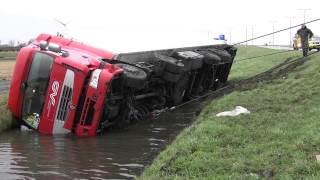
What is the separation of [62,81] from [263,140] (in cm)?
488

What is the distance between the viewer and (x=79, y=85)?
1066 cm

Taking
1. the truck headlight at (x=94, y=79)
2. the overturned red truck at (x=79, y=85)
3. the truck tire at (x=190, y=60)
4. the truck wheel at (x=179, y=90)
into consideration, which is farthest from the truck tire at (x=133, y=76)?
the truck tire at (x=190, y=60)

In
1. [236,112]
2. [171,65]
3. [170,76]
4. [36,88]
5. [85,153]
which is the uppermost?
[171,65]

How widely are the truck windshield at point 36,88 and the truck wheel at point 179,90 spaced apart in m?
3.83

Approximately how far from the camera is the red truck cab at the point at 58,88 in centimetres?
1065

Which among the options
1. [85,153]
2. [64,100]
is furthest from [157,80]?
[85,153]

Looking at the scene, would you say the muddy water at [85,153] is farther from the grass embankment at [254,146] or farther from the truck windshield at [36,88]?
the grass embankment at [254,146]

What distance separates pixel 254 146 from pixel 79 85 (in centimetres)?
466

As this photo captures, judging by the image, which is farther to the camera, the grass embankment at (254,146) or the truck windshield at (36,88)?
the truck windshield at (36,88)

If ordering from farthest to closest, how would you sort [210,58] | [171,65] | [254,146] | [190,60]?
[210,58]
[190,60]
[171,65]
[254,146]

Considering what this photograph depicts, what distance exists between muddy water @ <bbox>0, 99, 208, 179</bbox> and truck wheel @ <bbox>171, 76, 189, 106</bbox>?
4.51 feet

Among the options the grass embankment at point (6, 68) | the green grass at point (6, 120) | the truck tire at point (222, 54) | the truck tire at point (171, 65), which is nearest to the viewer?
the green grass at point (6, 120)

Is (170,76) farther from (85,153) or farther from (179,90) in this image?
(85,153)

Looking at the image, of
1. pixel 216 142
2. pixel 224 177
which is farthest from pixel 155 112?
pixel 224 177
